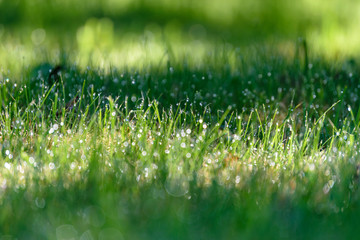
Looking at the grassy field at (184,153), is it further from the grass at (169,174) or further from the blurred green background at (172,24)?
the blurred green background at (172,24)

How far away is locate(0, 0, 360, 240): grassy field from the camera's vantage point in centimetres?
187

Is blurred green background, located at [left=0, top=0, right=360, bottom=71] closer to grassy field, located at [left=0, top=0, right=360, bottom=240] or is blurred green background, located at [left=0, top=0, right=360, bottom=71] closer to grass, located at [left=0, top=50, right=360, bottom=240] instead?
grassy field, located at [left=0, top=0, right=360, bottom=240]

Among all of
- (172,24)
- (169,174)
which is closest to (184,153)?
(169,174)

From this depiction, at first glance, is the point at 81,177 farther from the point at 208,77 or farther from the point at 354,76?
the point at 354,76

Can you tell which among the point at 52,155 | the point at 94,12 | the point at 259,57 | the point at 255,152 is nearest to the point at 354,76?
the point at 259,57

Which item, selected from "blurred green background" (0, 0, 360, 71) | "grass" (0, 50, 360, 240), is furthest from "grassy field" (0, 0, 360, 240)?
"blurred green background" (0, 0, 360, 71)

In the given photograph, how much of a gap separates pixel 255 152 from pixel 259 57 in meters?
1.59

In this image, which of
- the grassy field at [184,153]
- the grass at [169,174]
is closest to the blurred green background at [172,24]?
the grassy field at [184,153]

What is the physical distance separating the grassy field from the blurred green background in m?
0.39

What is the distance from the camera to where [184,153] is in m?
2.48

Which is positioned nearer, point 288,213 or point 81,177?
point 288,213

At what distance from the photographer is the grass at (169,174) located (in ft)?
6.01

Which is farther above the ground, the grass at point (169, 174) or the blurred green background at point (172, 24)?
the blurred green background at point (172, 24)

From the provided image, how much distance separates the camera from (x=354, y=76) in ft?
12.5
